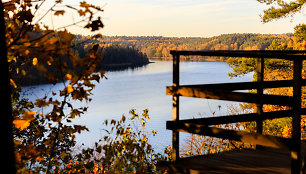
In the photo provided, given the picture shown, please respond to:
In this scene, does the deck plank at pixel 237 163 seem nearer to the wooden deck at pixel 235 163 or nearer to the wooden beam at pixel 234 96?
the wooden deck at pixel 235 163

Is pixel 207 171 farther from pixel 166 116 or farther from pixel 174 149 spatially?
pixel 166 116

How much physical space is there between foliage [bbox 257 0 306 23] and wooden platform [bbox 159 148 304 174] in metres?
15.5

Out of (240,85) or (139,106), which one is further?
(139,106)

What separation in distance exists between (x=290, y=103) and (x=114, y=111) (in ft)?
103

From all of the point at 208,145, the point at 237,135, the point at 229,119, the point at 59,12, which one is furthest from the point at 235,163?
the point at 208,145

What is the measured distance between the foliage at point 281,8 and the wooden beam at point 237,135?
1655cm

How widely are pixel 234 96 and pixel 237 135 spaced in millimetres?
311

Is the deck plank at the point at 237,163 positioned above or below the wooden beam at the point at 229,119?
below

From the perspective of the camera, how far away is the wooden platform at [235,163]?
3.17 metres

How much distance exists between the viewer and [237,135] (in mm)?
2826

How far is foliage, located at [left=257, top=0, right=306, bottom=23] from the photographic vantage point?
17.9m

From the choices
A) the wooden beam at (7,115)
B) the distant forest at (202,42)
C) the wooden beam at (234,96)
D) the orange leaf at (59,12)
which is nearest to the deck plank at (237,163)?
the wooden beam at (234,96)

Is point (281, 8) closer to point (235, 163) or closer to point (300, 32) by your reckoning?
point (300, 32)

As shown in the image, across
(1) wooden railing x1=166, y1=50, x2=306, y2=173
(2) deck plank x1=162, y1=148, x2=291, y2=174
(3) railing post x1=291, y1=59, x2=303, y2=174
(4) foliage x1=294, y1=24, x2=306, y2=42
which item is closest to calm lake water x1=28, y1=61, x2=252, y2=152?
(4) foliage x1=294, y1=24, x2=306, y2=42
